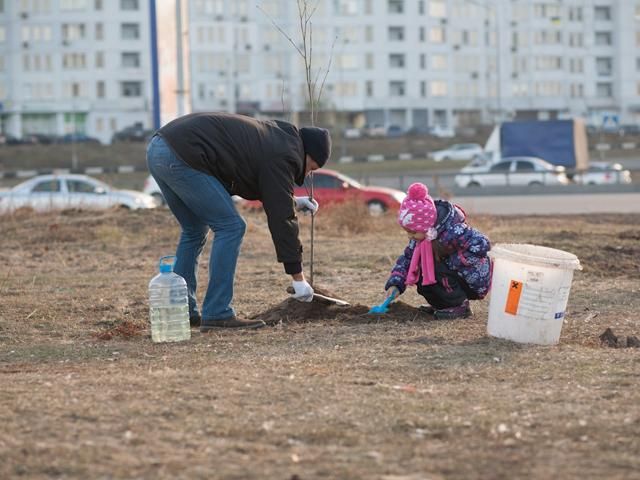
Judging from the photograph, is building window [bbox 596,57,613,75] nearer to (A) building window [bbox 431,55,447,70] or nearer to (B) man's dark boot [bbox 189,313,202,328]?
(A) building window [bbox 431,55,447,70]

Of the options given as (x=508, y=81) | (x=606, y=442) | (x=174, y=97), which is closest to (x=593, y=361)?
(x=606, y=442)

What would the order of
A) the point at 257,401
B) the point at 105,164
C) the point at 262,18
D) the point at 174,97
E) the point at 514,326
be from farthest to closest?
the point at 262,18 → the point at 105,164 → the point at 174,97 → the point at 514,326 → the point at 257,401

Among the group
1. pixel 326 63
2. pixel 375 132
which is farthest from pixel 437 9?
pixel 375 132

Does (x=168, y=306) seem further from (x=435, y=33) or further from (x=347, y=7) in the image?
(x=435, y=33)

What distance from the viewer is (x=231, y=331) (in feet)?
27.2

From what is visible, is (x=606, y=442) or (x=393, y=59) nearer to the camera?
(x=606, y=442)

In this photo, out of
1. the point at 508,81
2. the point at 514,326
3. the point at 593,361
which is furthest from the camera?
the point at 508,81

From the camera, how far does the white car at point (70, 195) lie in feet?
88.3

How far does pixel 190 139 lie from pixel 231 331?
1280 mm

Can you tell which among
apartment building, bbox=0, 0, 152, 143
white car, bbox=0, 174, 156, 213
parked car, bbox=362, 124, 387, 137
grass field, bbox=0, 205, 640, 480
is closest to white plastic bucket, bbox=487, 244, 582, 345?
grass field, bbox=0, 205, 640, 480

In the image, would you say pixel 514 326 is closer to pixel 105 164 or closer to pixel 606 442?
pixel 606 442

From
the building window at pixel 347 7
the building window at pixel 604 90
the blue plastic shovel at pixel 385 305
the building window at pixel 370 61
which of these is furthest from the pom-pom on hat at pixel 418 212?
the building window at pixel 604 90

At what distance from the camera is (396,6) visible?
109 metres

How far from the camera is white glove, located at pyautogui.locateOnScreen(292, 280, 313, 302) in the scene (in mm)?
8328
